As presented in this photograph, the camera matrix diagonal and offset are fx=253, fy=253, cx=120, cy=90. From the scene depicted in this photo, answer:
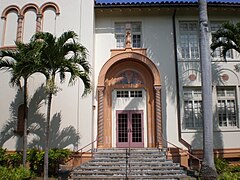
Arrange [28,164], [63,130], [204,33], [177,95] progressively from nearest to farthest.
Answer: [204,33], [28,164], [63,130], [177,95]

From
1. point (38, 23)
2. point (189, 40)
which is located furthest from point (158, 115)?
point (38, 23)

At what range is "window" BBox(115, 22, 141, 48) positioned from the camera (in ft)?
53.1

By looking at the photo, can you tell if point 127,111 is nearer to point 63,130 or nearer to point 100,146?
point 100,146

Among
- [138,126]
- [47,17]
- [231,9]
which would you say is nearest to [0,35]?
[47,17]

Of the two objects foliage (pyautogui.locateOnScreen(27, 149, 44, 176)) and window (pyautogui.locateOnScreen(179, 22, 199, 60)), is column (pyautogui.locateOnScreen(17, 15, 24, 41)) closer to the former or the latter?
foliage (pyautogui.locateOnScreen(27, 149, 44, 176))

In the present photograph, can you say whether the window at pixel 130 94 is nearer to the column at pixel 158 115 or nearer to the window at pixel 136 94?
the window at pixel 136 94

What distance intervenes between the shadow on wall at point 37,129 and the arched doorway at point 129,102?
1.94 meters

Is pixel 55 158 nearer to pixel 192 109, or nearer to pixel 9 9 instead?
pixel 192 109

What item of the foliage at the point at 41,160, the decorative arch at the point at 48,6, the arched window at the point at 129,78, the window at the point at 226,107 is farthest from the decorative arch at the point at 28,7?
the window at the point at 226,107

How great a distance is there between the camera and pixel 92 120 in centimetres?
1399

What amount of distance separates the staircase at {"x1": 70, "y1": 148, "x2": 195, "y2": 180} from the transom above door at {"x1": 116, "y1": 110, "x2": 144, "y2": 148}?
1821 mm

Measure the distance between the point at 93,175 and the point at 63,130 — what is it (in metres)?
3.53

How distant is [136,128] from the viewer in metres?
15.4

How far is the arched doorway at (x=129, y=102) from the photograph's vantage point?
15039 millimetres
